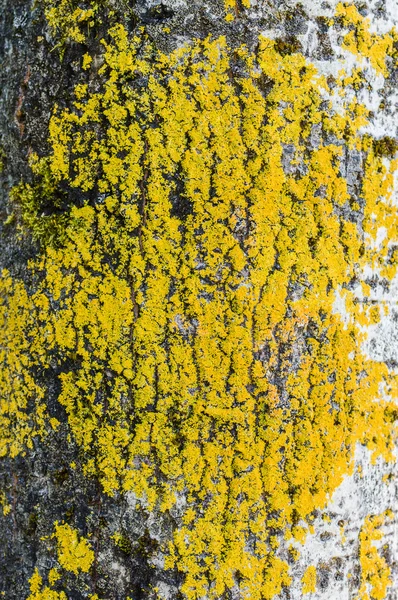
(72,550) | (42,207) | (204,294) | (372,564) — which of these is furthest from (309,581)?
(42,207)

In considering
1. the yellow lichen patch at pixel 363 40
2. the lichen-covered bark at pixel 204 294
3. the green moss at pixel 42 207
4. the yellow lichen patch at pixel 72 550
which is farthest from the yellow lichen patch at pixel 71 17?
the yellow lichen patch at pixel 72 550

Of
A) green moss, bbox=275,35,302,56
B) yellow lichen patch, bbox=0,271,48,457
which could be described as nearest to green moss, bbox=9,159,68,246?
yellow lichen patch, bbox=0,271,48,457

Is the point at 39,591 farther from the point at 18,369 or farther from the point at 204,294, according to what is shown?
the point at 204,294

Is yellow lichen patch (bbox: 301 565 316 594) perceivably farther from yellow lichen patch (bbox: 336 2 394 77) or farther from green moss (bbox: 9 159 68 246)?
yellow lichen patch (bbox: 336 2 394 77)

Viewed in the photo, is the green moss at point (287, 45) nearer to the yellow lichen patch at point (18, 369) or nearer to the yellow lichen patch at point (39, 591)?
the yellow lichen patch at point (18, 369)

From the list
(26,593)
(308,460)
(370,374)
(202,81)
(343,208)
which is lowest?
(26,593)

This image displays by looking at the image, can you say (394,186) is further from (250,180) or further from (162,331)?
(162,331)

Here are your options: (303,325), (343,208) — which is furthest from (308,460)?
(343,208)
